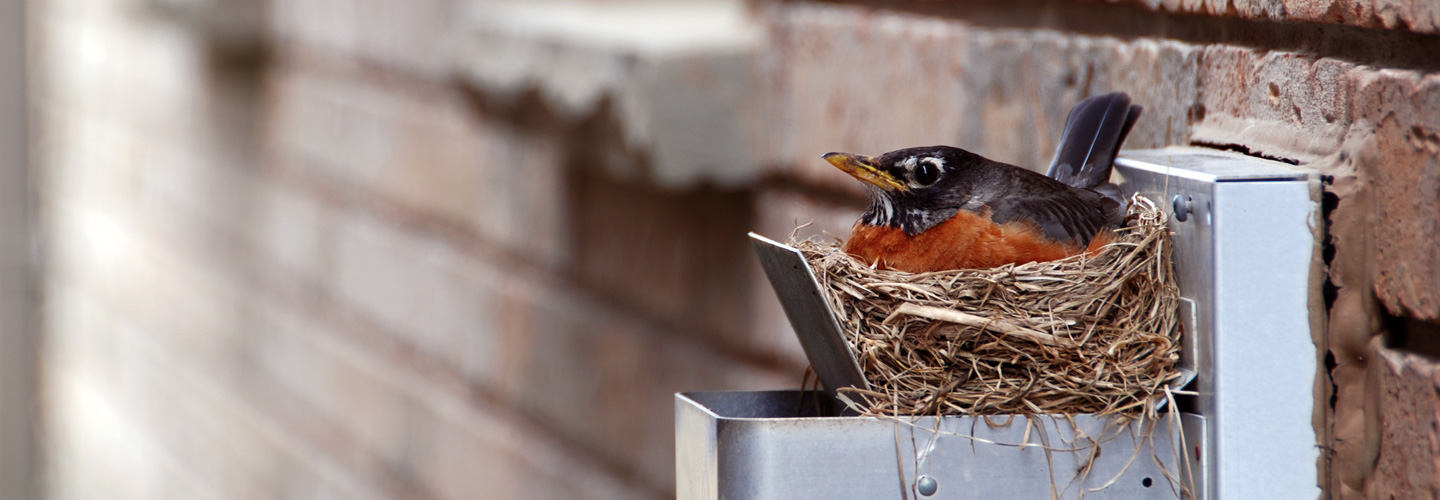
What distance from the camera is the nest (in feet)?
4.20

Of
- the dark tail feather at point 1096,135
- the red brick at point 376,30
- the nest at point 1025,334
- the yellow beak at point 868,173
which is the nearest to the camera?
the nest at point 1025,334

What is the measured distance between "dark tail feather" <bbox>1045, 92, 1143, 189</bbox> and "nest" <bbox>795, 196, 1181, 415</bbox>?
0.23 m

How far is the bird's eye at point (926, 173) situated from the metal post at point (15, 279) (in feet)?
26.1

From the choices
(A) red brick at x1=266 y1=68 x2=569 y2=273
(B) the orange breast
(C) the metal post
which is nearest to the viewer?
(B) the orange breast

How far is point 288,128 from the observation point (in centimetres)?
520

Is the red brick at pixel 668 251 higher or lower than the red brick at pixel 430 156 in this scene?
lower

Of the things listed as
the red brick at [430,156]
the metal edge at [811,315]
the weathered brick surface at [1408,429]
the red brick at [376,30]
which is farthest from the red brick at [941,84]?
the red brick at [376,30]

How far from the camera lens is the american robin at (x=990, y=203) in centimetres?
154

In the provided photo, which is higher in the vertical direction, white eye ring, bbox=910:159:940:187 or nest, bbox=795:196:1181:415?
white eye ring, bbox=910:159:940:187

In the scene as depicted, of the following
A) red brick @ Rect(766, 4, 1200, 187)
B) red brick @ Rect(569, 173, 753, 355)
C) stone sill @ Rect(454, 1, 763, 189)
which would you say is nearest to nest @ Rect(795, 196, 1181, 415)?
red brick @ Rect(766, 4, 1200, 187)

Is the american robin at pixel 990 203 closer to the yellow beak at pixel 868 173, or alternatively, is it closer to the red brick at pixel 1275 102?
the yellow beak at pixel 868 173

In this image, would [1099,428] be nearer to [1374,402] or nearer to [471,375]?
[1374,402]

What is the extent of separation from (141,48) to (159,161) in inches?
22.3

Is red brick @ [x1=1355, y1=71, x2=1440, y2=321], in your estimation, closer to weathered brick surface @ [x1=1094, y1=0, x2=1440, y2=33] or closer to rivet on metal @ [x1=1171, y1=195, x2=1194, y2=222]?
weathered brick surface @ [x1=1094, y1=0, x2=1440, y2=33]
